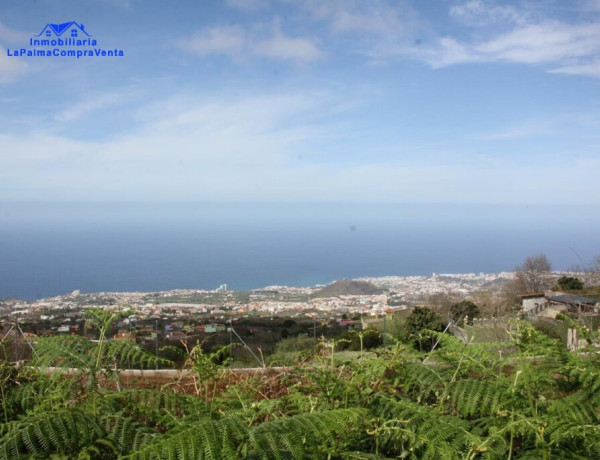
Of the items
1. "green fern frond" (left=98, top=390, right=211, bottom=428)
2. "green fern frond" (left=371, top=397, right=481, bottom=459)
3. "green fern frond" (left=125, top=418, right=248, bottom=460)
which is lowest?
"green fern frond" (left=98, top=390, right=211, bottom=428)

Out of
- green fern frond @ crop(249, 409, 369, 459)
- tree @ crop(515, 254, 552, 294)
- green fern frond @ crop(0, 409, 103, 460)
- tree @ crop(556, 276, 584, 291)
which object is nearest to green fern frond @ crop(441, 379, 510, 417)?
green fern frond @ crop(249, 409, 369, 459)

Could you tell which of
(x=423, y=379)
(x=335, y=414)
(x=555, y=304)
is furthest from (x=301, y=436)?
(x=555, y=304)

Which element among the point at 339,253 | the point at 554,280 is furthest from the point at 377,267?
the point at 554,280

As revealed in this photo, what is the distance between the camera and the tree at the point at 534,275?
24.2m

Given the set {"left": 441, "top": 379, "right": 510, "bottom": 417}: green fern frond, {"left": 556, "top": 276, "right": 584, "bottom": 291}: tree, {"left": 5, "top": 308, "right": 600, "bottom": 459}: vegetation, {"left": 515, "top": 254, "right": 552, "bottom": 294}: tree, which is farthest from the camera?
{"left": 515, "top": 254, "right": 552, "bottom": 294}: tree

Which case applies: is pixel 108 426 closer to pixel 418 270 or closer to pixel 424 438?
pixel 424 438

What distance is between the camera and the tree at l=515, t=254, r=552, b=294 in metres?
24.2

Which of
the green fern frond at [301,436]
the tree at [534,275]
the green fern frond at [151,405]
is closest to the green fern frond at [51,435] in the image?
the green fern frond at [151,405]

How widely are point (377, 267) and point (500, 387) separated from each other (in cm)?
9353

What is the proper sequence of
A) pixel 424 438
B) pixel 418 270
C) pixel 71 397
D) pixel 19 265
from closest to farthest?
Result: 1. pixel 424 438
2. pixel 71 397
3. pixel 19 265
4. pixel 418 270

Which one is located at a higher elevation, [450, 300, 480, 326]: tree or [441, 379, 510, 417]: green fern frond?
[441, 379, 510, 417]: green fern frond

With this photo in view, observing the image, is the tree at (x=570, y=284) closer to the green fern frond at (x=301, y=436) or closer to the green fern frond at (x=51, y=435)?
the green fern frond at (x=301, y=436)

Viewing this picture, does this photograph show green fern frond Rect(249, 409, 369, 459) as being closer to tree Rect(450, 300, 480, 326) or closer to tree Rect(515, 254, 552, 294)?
tree Rect(450, 300, 480, 326)

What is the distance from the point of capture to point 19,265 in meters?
61.5
